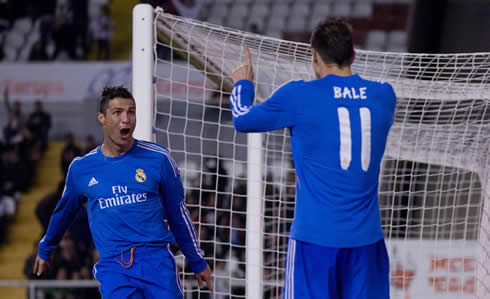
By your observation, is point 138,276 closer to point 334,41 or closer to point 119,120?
point 119,120

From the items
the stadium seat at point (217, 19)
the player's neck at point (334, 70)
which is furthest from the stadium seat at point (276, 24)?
the player's neck at point (334, 70)

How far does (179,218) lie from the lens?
3.55m

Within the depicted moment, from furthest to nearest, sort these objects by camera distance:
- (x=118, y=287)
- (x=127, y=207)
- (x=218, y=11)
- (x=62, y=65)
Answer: (x=218, y=11), (x=62, y=65), (x=127, y=207), (x=118, y=287)

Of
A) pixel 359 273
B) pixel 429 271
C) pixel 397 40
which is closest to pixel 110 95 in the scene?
pixel 359 273

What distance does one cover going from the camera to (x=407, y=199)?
6.08 metres

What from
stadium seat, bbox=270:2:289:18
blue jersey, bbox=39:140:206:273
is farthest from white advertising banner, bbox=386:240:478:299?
stadium seat, bbox=270:2:289:18

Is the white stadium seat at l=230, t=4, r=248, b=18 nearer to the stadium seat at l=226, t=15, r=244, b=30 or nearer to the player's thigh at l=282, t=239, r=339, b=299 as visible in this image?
the stadium seat at l=226, t=15, r=244, b=30

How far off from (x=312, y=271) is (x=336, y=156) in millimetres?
459

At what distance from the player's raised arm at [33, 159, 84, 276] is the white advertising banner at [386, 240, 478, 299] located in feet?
10.7

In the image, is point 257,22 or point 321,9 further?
point 321,9

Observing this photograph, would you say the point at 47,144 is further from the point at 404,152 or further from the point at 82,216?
the point at 404,152

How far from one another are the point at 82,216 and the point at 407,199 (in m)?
4.21

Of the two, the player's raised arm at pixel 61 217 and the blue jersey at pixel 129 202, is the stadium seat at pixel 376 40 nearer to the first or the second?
the blue jersey at pixel 129 202

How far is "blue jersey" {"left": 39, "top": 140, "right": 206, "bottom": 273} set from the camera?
3.34m
